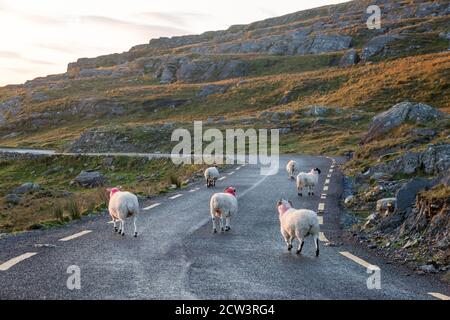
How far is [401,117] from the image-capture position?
34875 mm

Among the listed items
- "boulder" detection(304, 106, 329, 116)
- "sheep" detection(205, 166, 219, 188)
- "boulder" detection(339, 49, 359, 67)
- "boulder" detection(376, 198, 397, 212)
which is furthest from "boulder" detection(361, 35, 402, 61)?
"boulder" detection(376, 198, 397, 212)

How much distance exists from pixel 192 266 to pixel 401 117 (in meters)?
29.3

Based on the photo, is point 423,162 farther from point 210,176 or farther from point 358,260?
point 358,260

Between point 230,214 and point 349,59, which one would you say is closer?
point 230,214

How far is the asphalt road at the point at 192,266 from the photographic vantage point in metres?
7.47

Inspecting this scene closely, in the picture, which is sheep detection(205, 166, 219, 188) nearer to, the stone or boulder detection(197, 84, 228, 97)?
the stone

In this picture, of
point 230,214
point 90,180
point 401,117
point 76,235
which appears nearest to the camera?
point 76,235

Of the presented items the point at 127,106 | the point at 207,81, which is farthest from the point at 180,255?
the point at 207,81

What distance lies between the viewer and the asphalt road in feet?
24.5

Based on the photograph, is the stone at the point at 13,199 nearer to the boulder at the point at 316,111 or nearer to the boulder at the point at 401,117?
the boulder at the point at 401,117

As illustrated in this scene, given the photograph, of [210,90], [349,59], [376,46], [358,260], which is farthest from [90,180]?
[376,46]

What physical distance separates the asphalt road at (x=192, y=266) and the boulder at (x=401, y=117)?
22536 millimetres

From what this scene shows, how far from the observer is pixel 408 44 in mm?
113000

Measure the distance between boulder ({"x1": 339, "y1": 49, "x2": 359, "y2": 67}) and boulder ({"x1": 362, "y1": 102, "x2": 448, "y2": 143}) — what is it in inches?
3118
